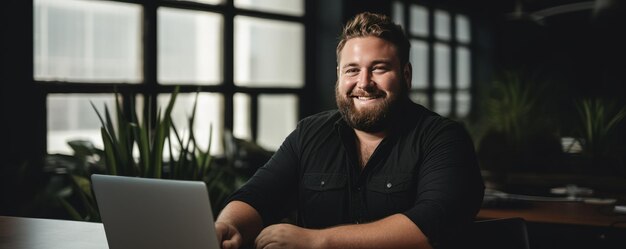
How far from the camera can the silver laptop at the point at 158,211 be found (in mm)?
1573

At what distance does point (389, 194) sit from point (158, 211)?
0.92 metres

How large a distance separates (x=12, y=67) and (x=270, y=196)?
6.83ft

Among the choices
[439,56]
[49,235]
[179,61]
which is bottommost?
[49,235]

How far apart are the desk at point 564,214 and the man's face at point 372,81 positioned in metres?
1.01

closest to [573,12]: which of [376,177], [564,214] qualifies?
[564,214]

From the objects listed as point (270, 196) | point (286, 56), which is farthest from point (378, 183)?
point (286, 56)

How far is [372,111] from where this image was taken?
2.42 meters

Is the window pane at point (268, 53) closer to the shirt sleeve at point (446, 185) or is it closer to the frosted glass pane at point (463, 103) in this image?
the frosted glass pane at point (463, 103)

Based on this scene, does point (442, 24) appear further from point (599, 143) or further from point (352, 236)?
point (352, 236)

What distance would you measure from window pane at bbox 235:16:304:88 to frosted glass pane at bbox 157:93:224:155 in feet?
1.05

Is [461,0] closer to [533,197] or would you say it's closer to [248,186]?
[533,197]

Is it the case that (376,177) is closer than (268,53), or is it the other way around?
(376,177)

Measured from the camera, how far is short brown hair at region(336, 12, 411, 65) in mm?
2439

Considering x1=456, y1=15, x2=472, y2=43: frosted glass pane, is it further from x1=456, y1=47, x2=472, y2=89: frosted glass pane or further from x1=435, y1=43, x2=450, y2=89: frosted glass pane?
x1=435, y1=43, x2=450, y2=89: frosted glass pane
